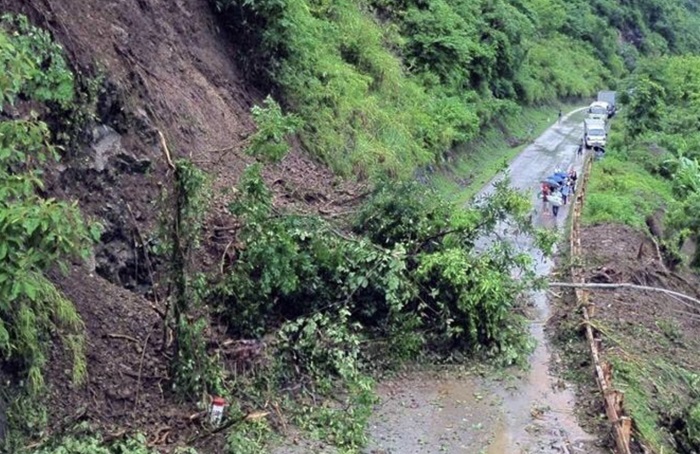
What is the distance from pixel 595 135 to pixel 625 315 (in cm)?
2605

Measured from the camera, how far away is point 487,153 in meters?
40.8

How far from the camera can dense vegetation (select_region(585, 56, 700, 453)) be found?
16.7m

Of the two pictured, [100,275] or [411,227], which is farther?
[411,227]

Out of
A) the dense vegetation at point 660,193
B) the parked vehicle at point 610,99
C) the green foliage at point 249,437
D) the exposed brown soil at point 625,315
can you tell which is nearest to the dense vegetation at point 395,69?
the parked vehicle at point 610,99

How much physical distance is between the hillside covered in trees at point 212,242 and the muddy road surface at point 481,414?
1.75 feet

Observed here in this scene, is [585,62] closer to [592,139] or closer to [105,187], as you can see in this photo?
[592,139]

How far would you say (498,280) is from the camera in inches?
703

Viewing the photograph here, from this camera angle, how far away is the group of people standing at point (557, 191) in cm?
3038

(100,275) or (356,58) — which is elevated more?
(356,58)

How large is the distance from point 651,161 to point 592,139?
5.84 m

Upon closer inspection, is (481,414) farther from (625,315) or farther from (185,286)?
(625,315)

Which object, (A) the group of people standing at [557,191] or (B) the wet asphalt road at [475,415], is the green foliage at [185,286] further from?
(A) the group of people standing at [557,191]

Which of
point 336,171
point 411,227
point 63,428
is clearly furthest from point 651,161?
point 63,428

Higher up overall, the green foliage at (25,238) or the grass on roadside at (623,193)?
the grass on roadside at (623,193)
